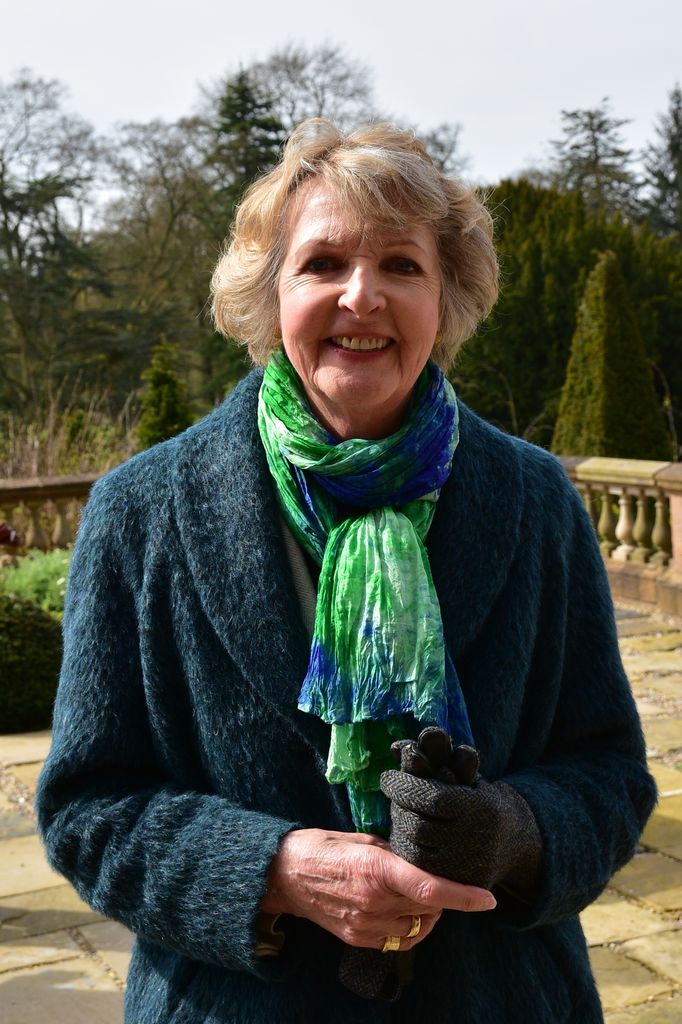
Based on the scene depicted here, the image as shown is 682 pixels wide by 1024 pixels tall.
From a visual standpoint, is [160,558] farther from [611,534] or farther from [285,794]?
[611,534]

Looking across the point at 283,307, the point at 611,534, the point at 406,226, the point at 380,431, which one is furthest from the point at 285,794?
the point at 611,534

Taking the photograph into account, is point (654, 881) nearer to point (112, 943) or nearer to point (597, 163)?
point (112, 943)

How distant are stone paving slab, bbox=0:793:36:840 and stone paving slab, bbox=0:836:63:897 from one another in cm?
7

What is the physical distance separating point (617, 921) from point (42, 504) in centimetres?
767

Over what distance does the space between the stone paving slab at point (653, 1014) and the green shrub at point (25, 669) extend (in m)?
4.00

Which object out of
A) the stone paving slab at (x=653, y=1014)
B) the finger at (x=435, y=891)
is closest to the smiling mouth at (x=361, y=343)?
the finger at (x=435, y=891)

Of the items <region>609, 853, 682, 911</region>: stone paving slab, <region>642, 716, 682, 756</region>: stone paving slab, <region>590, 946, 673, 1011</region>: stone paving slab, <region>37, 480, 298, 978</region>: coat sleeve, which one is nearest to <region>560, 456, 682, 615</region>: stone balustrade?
<region>642, 716, 682, 756</region>: stone paving slab

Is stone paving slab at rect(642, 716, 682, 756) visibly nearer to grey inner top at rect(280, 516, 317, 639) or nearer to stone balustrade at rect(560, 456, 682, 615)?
stone balustrade at rect(560, 456, 682, 615)

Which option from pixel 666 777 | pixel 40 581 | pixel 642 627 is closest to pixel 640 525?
pixel 642 627

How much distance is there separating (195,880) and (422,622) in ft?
1.44

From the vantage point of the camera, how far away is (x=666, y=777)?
5.60m

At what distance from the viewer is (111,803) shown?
1.62m

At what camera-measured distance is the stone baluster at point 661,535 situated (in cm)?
971

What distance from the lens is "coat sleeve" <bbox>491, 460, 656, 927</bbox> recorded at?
1674 mm
